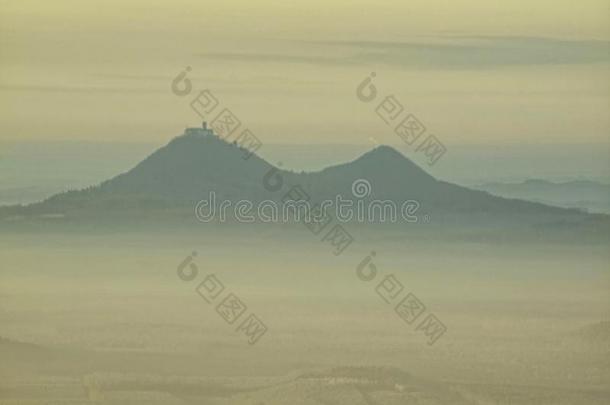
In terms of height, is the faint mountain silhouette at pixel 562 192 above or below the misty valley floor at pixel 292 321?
above

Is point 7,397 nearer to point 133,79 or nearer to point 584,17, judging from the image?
point 133,79

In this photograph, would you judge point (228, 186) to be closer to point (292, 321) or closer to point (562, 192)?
point (292, 321)

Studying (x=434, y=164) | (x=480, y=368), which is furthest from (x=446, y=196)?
(x=480, y=368)

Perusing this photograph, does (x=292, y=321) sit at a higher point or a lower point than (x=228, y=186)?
lower

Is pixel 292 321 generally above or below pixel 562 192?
below

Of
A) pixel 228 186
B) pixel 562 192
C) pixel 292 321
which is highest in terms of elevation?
pixel 562 192

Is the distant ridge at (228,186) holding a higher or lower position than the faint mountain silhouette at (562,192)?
lower

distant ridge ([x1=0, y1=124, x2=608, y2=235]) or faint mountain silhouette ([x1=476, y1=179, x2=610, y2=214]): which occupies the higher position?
faint mountain silhouette ([x1=476, y1=179, x2=610, y2=214])

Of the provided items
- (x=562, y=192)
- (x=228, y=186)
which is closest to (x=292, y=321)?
(x=228, y=186)
